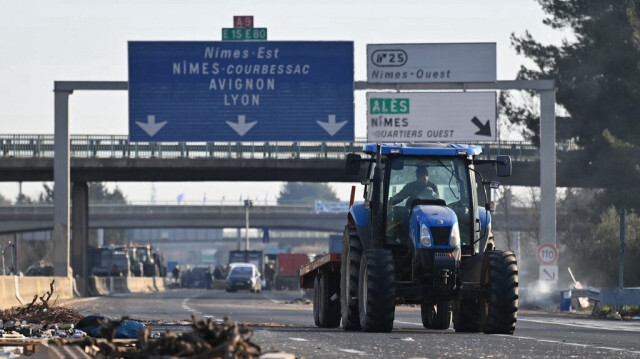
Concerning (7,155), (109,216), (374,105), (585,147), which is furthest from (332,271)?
(109,216)

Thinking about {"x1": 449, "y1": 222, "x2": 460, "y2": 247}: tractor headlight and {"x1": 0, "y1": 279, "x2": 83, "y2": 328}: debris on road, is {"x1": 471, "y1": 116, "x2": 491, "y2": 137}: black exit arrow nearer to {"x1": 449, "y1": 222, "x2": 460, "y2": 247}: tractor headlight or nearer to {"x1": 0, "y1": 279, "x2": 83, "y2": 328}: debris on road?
{"x1": 0, "y1": 279, "x2": 83, "y2": 328}: debris on road

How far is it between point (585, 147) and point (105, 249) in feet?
140

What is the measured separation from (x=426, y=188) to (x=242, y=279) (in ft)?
197

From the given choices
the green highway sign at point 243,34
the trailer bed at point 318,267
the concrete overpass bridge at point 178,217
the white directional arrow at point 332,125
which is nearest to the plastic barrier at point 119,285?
the concrete overpass bridge at point 178,217

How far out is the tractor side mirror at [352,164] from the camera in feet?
65.6

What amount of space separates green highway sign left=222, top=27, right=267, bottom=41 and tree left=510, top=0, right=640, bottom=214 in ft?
66.3

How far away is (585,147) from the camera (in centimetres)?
6272

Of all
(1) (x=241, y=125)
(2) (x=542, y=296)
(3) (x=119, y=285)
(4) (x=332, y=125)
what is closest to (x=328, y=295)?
(1) (x=241, y=125)

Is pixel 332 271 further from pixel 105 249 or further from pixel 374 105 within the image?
pixel 105 249

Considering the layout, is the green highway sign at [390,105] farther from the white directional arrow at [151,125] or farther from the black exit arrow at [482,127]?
the white directional arrow at [151,125]

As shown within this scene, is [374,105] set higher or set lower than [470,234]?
higher

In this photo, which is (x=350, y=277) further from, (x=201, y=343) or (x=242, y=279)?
(x=242, y=279)

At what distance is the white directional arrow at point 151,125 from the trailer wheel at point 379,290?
25.5 m

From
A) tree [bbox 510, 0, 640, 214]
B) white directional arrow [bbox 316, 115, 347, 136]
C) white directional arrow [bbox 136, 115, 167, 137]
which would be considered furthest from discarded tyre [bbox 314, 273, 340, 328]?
tree [bbox 510, 0, 640, 214]
